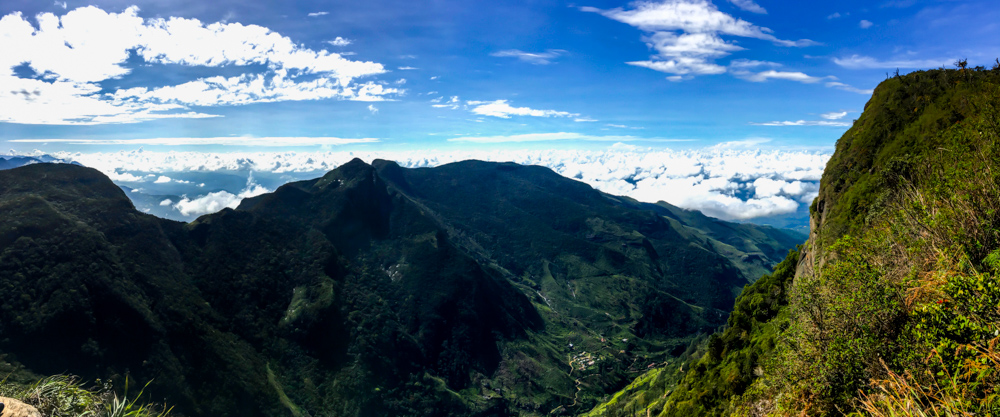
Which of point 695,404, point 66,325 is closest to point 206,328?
point 66,325

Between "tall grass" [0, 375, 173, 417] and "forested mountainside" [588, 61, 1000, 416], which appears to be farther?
"forested mountainside" [588, 61, 1000, 416]

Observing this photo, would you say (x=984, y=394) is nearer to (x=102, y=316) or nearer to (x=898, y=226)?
(x=898, y=226)

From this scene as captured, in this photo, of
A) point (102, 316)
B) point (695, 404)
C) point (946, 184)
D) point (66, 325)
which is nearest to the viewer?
point (946, 184)

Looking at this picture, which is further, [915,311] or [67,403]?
[915,311]

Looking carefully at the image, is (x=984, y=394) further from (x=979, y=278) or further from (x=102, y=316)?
(x=102, y=316)

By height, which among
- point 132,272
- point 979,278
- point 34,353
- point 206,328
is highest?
point 979,278

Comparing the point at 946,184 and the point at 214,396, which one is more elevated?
the point at 946,184

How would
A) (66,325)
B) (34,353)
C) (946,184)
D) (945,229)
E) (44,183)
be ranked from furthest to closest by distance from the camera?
(44,183)
(66,325)
(34,353)
(946,184)
(945,229)

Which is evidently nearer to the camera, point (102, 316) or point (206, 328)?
point (102, 316)

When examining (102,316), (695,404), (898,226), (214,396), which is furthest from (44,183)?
(898,226)

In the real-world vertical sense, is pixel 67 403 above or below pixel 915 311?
below

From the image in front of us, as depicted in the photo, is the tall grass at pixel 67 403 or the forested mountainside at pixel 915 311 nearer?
the tall grass at pixel 67 403
